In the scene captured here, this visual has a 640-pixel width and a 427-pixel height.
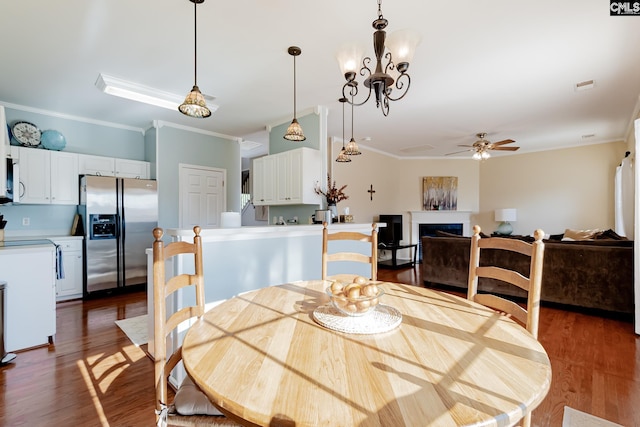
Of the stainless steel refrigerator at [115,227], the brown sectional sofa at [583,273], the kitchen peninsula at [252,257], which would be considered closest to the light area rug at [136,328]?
the kitchen peninsula at [252,257]

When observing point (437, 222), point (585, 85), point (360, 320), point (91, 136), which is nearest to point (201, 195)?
point (91, 136)

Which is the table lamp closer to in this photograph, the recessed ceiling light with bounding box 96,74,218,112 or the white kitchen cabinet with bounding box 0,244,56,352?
the recessed ceiling light with bounding box 96,74,218,112

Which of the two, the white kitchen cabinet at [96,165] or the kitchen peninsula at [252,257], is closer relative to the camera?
the kitchen peninsula at [252,257]

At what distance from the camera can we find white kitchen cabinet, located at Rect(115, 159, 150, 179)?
15.1ft

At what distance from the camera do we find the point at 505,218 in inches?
268

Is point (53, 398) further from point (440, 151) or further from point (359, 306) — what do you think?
point (440, 151)

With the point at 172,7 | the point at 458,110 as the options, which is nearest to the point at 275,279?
the point at 172,7

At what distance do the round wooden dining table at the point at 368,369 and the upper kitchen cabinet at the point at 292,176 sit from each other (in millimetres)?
2676

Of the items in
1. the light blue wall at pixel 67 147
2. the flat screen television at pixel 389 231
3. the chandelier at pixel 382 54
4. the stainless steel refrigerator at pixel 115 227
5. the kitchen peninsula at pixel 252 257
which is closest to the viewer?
the chandelier at pixel 382 54

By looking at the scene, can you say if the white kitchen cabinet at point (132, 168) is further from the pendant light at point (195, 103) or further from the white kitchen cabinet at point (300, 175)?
the pendant light at point (195, 103)

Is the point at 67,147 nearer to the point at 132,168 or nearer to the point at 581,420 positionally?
the point at 132,168

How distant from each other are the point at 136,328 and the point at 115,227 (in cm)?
194

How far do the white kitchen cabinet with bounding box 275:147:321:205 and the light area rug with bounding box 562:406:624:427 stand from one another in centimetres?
300

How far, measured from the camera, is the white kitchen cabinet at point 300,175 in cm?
379
